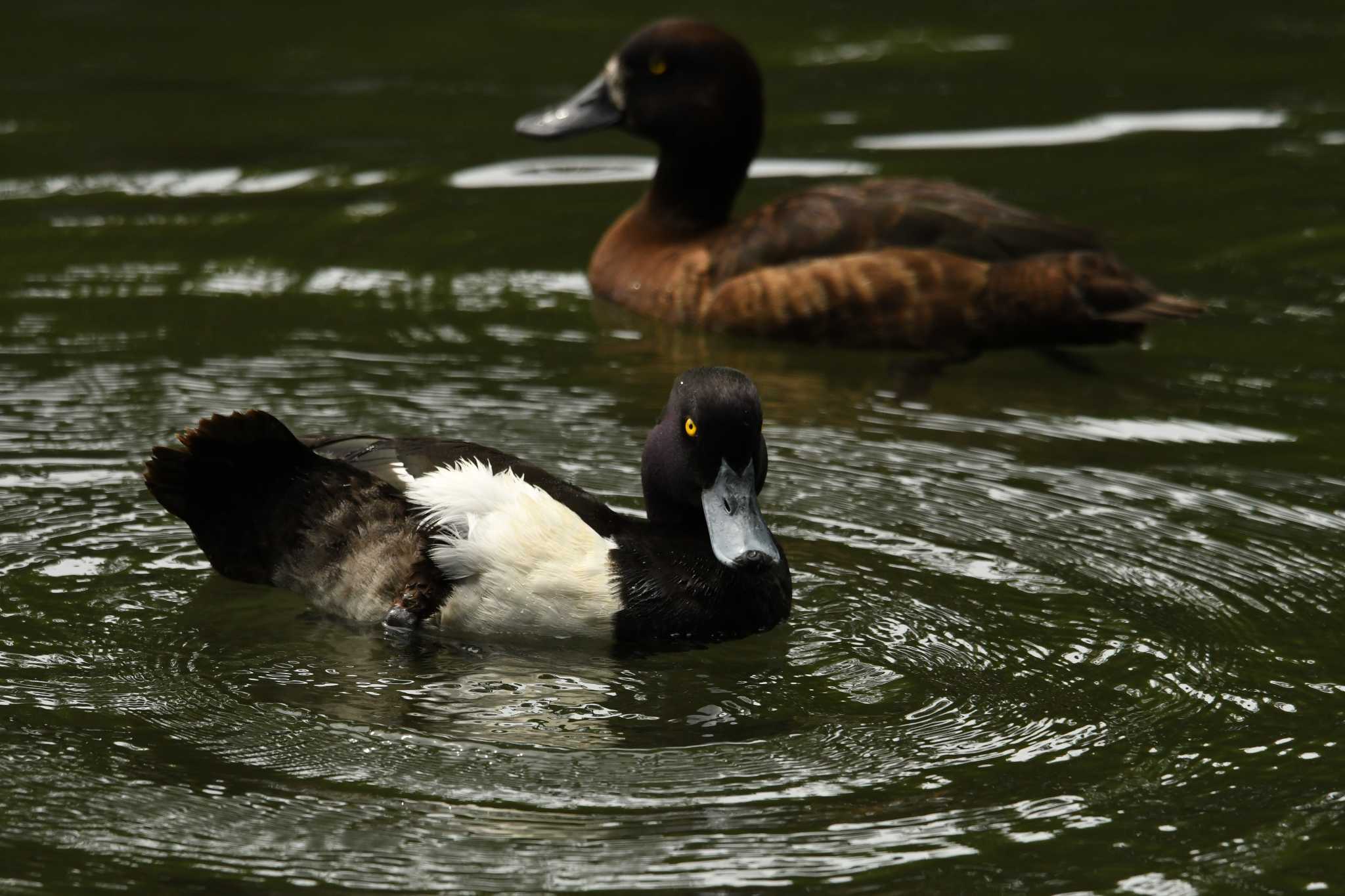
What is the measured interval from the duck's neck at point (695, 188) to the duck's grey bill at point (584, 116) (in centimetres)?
40

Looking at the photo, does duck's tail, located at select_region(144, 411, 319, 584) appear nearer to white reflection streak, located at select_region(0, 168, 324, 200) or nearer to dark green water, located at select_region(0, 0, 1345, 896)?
dark green water, located at select_region(0, 0, 1345, 896)

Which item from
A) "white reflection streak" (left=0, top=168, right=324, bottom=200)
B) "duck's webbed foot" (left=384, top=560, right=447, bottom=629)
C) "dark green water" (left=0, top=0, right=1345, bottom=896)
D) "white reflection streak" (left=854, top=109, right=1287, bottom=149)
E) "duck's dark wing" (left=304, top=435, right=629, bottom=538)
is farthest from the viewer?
"white reflection streak" (left=854, top=109, right=1287, bottom=149)

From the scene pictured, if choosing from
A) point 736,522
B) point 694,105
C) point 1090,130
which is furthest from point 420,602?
point 1090,130

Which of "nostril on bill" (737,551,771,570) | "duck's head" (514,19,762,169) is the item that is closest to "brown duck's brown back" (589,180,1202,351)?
"duck's head" (514,19,762,169)

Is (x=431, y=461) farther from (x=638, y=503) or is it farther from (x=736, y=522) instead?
(x=638, y=503)

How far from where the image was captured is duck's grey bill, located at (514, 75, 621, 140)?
10961 millimetres

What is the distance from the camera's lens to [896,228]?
989cm

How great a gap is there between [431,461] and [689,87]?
184 inches

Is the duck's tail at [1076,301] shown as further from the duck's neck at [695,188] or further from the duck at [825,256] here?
the duck's neck at [695,188]

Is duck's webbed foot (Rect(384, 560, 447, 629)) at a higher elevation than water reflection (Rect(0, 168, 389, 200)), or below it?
below

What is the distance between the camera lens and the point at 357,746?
5.43 m

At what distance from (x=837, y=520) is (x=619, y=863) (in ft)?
8.63

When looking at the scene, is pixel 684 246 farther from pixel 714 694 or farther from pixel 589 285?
pixel 714 694

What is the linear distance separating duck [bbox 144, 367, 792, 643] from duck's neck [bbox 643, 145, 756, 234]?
430 cm
